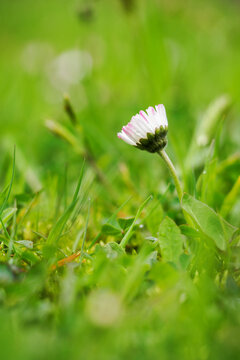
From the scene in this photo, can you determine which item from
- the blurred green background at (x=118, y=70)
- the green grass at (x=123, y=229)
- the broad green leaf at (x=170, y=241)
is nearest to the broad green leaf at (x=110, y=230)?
the green grass at (x=123, y=229)

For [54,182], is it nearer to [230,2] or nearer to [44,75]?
[44,75]

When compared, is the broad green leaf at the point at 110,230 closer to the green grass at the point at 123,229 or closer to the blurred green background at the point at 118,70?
the green grass at the point at 123,229

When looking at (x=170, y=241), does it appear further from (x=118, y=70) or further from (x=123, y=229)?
(x=118, y=70)

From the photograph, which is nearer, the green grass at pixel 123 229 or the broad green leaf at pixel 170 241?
the green grass at pixel 123 229

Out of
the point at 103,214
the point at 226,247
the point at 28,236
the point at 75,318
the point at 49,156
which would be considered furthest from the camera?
the point at 49,156

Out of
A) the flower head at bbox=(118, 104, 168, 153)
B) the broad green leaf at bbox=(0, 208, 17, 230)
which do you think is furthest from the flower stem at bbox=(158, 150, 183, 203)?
the broad green leaf at bbox=(0, 208, 17, 230)

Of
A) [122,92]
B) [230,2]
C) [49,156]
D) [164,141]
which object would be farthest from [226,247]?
[230,2]
